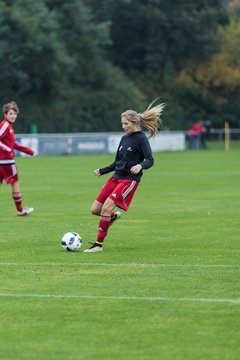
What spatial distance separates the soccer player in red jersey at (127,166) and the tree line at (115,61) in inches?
1901

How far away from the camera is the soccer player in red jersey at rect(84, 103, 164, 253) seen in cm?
1363

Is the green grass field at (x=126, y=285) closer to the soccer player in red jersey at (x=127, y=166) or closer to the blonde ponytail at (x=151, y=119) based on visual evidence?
the soccer player in red jersey at (x=127, y=166)

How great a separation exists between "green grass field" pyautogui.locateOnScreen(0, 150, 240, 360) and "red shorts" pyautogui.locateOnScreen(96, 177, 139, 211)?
0.66 metres

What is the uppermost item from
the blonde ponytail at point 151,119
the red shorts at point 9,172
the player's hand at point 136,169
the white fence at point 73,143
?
the blonde ponytail at point 151,119

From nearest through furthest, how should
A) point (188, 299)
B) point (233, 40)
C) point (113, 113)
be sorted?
1. point (188, 299)
2. point (113, 113)
3. point (233, 40)

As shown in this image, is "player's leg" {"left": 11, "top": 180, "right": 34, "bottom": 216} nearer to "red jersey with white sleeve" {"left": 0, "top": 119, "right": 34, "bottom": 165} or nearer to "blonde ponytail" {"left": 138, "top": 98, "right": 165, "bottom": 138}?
"red jersey with white sleeve" {"left": 0, "top": 119, "right": 34, "bottom": 165}

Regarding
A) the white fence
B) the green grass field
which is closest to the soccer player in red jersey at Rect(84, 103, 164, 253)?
the green grass field

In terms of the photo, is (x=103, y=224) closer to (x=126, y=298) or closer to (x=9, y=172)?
(x=126, y=298)

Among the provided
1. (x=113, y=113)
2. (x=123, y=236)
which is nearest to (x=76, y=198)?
(x=123, y=236)

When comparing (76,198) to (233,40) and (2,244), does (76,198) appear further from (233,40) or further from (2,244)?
(233,40)

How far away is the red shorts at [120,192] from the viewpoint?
13648mm

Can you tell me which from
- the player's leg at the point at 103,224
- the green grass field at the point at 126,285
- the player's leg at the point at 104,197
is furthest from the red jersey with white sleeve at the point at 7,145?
A: the player's leg at the point at 103,224

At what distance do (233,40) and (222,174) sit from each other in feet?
163

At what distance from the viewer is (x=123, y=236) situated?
15.7 m
